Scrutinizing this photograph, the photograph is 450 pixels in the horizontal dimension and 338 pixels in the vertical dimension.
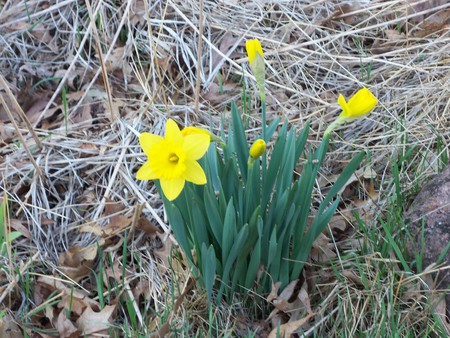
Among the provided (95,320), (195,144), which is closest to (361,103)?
(195,144)

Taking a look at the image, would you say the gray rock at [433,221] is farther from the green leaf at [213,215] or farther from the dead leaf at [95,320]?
the dead leaf at [95,320]

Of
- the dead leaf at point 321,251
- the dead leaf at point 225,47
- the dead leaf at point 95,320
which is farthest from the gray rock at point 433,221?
the dead leaf at point 225,47

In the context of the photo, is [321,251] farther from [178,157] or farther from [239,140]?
[178,157]

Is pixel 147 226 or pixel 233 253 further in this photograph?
pixel 147 226

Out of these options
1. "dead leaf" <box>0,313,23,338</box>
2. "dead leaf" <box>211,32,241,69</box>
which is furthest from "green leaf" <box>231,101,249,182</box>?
"dead leaf" <box>211,32,241,69</box>

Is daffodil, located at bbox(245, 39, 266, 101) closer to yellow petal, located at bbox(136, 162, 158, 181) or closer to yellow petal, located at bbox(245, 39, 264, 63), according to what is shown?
yellow petal, located at bbox(245, 39, 264, 63)

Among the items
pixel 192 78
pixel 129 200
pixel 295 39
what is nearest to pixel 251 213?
pixel 129 200
